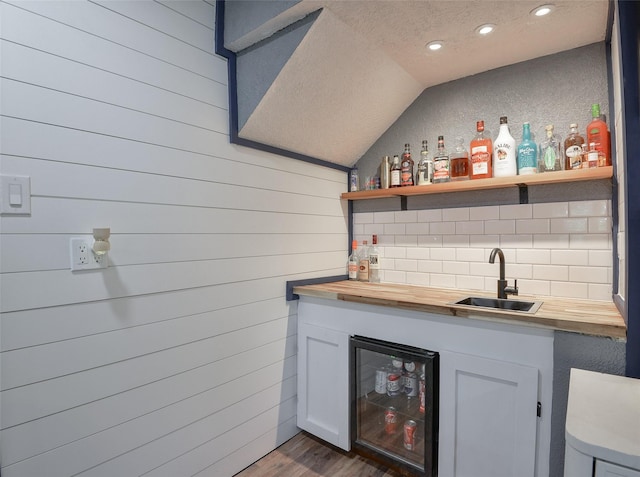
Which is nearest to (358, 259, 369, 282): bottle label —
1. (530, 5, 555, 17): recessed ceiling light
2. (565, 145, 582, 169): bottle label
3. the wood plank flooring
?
the wood plank flooring

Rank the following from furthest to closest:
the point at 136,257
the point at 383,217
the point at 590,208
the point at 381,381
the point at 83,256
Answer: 1. the point at 383,217
2. the point at 381,381
3. the point at 590,208
4. the point at 136,257
5. the point at 83,256

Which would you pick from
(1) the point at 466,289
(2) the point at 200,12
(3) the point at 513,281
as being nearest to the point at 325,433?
(1) the point at 466,289

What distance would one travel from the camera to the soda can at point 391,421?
1.90 metres

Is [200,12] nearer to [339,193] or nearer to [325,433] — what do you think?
[339,193]

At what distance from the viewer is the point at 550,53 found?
188 cm

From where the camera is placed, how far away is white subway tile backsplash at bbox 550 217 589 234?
178 centimetres

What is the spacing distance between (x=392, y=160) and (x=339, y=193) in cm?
43

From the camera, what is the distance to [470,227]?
2.12m

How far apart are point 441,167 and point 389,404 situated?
139cm

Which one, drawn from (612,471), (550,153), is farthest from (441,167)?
(612,471)

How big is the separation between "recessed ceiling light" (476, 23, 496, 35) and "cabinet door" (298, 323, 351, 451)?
1660mm

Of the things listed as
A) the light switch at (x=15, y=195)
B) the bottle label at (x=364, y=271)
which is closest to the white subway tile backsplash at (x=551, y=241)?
the bottle label at (x=364, y=271)

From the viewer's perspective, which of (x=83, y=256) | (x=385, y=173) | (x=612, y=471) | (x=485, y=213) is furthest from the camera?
(x=385, y=173)

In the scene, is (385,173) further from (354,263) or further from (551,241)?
(551,241)
